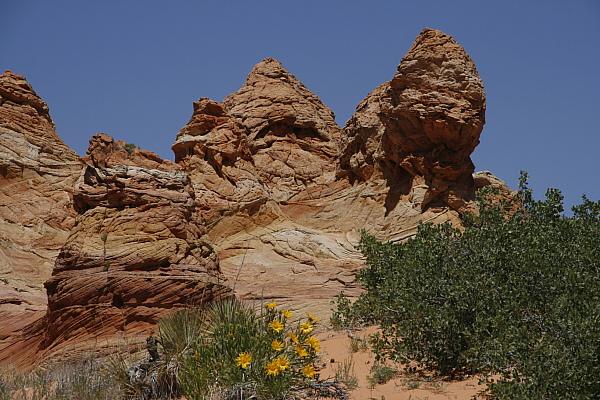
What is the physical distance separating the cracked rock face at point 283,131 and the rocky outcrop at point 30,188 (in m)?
9.03

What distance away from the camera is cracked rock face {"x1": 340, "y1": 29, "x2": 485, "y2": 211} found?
26594mm

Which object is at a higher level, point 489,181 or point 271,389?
point 489,181

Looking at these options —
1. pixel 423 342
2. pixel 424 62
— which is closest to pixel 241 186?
pixel 424 62

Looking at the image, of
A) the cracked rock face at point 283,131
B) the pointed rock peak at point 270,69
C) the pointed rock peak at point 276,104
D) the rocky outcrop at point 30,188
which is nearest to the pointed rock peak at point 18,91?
the rocky outcrop at point 30,188

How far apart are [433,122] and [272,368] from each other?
818 inches

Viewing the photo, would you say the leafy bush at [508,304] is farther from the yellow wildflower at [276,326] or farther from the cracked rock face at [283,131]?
the cracked rock face at [283,131]

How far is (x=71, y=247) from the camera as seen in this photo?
15617 mm

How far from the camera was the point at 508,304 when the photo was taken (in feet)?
31.2

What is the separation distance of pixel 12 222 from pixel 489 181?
2056 centimetres

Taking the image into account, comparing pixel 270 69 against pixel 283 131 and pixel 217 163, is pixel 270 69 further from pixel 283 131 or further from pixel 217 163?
pixel 217 163

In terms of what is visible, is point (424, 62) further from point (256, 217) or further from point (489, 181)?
point (256, 217)

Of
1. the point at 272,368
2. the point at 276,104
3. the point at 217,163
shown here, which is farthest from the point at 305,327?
the point at 276,104

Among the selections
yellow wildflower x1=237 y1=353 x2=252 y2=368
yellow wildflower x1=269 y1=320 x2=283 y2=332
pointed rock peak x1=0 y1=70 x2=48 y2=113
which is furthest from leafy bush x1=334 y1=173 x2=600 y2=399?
pointed rock peak x1=0 y1=70 x2=48 y2=113

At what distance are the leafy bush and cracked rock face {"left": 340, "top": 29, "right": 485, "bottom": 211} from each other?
13221 mm
